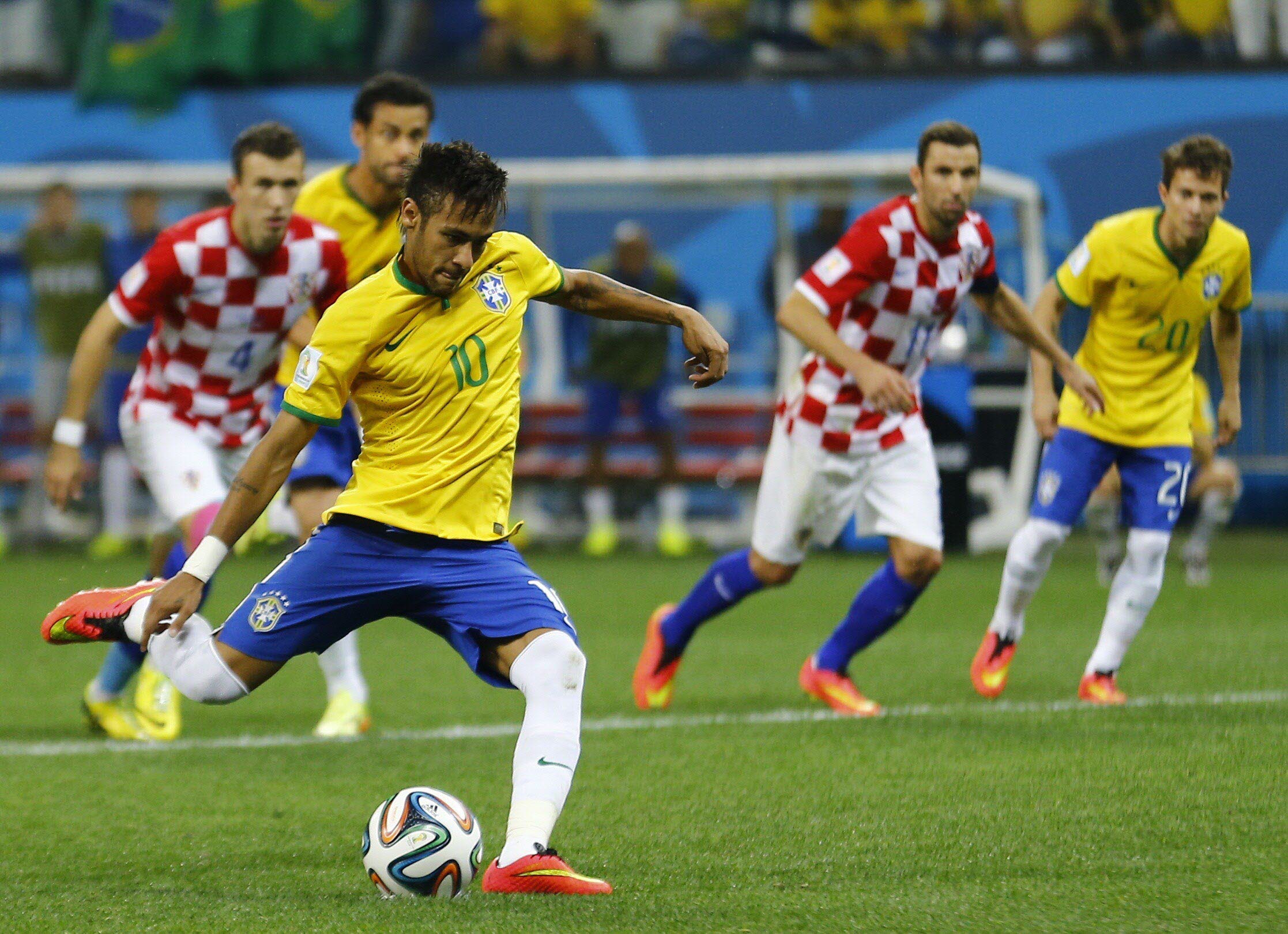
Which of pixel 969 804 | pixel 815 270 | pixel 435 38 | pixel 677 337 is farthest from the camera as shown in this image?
pixel 435 38

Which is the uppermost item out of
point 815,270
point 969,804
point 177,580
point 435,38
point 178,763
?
point 435,38

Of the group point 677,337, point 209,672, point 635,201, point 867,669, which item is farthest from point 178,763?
point 635,201

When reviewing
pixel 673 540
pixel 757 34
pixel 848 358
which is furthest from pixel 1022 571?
pixel 757 34

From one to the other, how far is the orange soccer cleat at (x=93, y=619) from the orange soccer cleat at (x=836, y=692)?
296cm

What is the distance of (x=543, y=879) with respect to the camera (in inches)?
161

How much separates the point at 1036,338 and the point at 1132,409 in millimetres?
565

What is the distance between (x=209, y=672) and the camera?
456 cm

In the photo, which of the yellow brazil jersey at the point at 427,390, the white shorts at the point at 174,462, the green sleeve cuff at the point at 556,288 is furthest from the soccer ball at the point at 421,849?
the white shorts at the point at 174,462

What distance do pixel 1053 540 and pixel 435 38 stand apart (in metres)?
11.3

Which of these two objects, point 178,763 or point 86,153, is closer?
point 178,763

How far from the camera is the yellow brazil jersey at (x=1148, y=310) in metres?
7.05

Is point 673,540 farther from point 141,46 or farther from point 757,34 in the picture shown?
point 141,46

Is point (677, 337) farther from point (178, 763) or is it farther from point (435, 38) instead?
point (178, 763)

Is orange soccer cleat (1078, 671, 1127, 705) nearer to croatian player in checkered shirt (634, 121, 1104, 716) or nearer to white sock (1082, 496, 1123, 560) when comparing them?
croatian player in checkered shirt (634, 121, 1104, 716)
